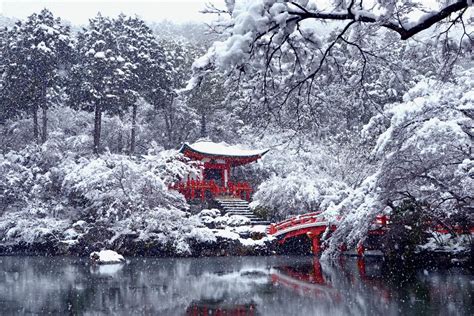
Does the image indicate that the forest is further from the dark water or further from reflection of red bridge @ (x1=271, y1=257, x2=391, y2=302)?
the dark water

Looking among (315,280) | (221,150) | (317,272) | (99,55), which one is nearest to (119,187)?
(221,150)

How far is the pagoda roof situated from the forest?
2.01 metres

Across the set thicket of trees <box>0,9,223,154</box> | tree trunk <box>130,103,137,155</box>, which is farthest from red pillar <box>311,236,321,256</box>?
tree trunk <box>130,103,137,155</box>

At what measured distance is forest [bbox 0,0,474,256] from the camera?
486cm

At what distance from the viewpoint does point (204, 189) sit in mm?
28281

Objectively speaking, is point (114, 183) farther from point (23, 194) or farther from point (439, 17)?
point (439, 17)

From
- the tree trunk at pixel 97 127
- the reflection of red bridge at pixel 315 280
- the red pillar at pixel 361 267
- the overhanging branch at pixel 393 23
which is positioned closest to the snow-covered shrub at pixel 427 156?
the reflection of red bridge at pixel 315 280

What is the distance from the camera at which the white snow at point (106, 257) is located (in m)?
20.0

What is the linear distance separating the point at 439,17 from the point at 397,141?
9446 millimetres

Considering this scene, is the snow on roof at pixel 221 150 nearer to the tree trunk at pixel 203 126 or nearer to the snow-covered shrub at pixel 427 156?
the tree trunk at pixel 203 126

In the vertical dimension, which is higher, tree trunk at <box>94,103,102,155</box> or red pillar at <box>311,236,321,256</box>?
tree trunk at <box>94,103,102,155</box>

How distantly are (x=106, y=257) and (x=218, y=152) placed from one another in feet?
35.6

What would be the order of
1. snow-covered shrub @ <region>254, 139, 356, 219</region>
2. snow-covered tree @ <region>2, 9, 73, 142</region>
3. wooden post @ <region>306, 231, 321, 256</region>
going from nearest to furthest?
wooden post @ <region>306, 231, 321, 256</region> → snow-covered shrub @ <region>254, 139, 356, 219</region> → snow-covered tree @ <region>2, 9, 73, 142</region>

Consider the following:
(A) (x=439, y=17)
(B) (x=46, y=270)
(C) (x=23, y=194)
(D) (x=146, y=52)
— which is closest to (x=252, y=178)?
(D) (x=146, y=52)
